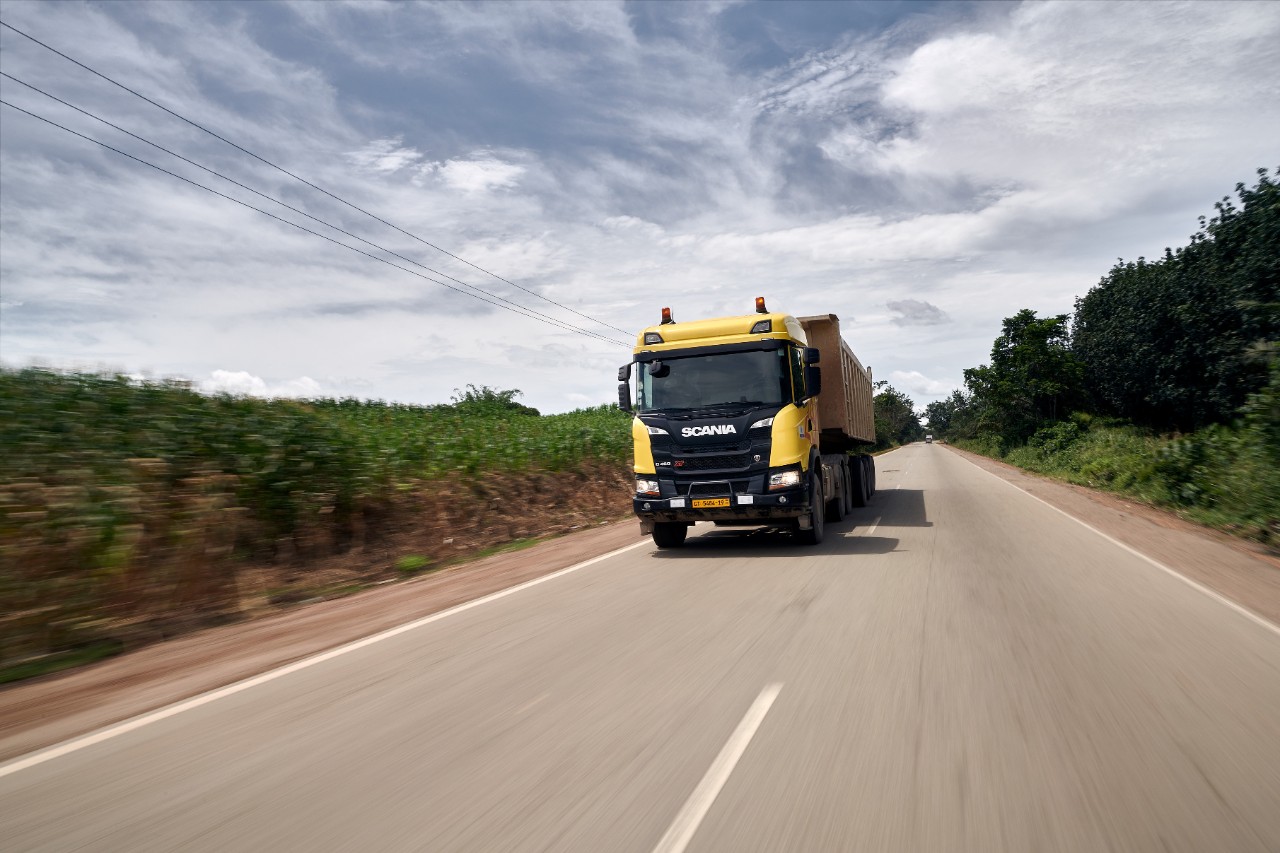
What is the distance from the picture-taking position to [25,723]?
544 centimetres

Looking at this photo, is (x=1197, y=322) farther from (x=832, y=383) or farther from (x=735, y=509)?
(x=735, y=509)

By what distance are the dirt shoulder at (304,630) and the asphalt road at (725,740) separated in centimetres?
53

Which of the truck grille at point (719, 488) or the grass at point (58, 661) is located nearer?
the grass at point (58, 661)

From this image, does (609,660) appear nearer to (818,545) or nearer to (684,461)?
(684,461)

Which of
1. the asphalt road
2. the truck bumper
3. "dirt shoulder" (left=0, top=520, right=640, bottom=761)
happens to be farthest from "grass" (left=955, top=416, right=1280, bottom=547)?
"dirt shoulder" (left=0, top=520, right=640, bottom=761)

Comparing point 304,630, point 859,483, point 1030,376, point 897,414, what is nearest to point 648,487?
point 304,630

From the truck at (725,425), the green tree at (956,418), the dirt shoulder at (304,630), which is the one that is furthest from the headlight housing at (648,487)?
the green tree at (956,418)

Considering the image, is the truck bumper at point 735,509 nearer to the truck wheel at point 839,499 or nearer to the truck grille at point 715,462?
the truck grille at point 715,462

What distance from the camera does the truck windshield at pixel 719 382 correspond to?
11.5 metres

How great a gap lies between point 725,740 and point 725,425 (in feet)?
23.5

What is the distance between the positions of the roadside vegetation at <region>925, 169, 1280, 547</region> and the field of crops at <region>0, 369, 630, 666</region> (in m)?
14.9

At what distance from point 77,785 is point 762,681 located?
389 cm

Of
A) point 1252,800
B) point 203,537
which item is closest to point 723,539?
point 203,537

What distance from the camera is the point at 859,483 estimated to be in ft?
63.9
